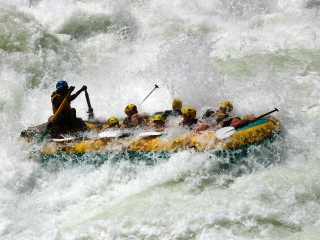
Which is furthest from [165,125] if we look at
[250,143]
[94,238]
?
[94,238]

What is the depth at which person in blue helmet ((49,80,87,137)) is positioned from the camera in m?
6.23

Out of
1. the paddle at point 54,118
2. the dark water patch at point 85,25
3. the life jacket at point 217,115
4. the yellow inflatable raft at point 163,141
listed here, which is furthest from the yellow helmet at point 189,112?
the dark water patch at point 85,25

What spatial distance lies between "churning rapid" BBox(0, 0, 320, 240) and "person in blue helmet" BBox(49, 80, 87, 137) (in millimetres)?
571

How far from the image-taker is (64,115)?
6.31 meters

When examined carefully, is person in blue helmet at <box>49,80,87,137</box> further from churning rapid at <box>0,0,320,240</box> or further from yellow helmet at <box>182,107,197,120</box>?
yellow helmet at <box>182,107,197,120</box>

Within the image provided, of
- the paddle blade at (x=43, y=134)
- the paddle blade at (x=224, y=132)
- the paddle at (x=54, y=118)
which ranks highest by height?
the paddle at (x=54, y=118)

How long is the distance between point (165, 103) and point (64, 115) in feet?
8.89

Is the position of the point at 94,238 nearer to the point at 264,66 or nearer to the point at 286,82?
the point at 286,82

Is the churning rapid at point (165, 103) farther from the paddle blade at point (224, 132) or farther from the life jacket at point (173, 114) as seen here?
the life jacket at point (173, 114)

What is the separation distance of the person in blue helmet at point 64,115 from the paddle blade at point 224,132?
231 centimetres

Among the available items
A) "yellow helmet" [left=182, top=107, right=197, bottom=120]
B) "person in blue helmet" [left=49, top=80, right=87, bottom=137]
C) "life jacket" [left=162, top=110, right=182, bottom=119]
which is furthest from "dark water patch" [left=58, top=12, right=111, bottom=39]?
"yellow helmet" [left=182, top=107, right=197, bottom=120]

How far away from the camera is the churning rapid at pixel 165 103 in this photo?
474cm

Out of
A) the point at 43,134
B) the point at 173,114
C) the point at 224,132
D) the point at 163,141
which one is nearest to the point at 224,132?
the point at 224,132

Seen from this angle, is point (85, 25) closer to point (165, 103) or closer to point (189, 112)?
point (165, 103)
